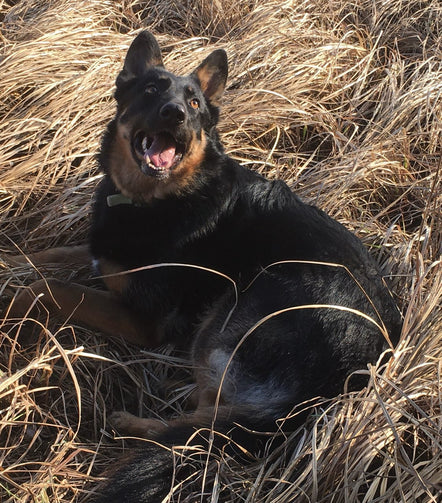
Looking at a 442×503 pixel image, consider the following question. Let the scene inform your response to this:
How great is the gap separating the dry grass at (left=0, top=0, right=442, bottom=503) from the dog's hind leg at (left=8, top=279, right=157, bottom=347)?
11 centimetres

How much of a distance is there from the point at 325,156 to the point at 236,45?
1.32 meters

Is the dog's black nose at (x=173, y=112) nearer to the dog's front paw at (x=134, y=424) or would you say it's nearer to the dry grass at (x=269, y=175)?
the dry grass at (x=269, y=175)

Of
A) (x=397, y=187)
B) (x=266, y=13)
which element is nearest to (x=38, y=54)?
(x=266, y=13)

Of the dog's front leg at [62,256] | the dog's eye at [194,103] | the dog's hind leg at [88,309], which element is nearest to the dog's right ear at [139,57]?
the dog's eye at [194,103]

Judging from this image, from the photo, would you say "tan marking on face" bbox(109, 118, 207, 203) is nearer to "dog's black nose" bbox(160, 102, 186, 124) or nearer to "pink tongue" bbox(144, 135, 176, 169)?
"pink tongue" bbox(144, 135, 176, 169)

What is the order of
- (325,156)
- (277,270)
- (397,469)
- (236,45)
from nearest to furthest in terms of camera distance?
(397,469)
(277,270)
(325,156)
(236,45)

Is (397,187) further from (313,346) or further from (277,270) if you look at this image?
(313,346)

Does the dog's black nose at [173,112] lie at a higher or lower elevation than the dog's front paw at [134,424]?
higher

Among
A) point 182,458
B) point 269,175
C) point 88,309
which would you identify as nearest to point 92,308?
point 88,309

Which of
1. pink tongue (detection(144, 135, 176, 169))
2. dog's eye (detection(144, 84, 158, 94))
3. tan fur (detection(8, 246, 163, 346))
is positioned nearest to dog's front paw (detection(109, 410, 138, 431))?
tan fur (detection(8, 246, 163, 346))

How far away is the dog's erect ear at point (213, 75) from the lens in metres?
3.76

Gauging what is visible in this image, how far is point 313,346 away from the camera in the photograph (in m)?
2.88

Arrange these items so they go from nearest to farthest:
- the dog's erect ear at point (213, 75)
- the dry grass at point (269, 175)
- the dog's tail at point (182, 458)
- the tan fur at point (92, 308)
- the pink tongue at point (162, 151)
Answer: the dog's tail at point (182, 458), the dry grass at point (269, 175), the tan fur at point (92, 308), the pink tongue at point (162, 151), the dog's erect ear at point (213, 75)

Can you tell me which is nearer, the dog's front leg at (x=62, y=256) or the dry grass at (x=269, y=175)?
the dry grass at (x=269, y=175)
